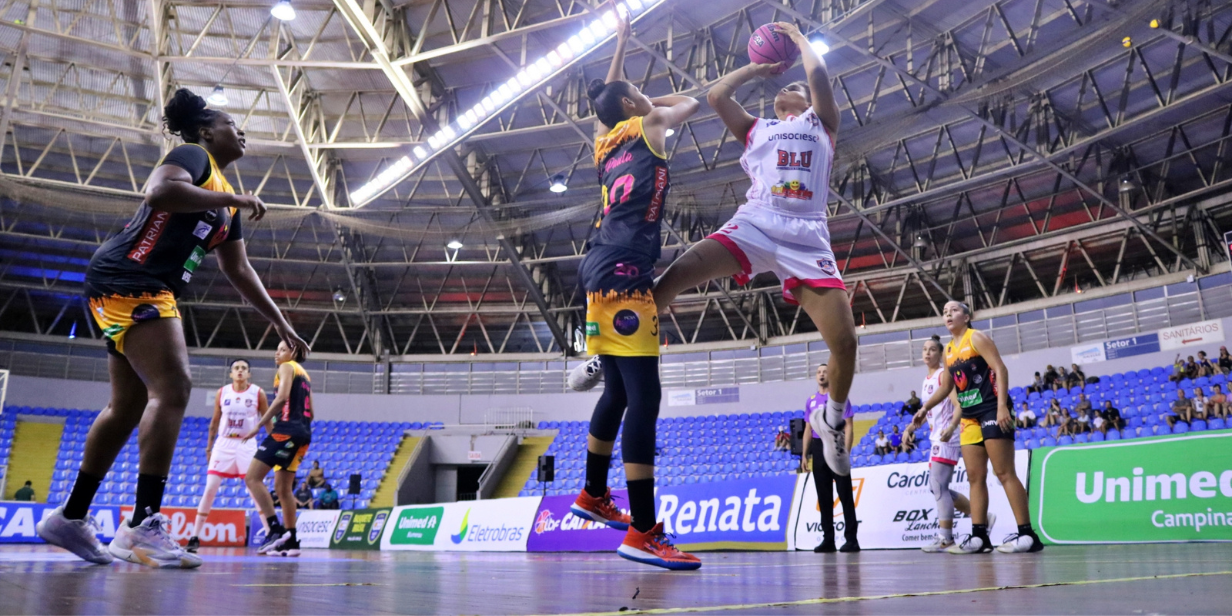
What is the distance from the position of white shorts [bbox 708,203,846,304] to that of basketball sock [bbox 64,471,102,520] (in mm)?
2903

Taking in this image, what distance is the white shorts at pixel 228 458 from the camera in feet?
26.0

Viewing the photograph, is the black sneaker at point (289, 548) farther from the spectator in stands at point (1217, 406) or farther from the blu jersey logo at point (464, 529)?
the spectator in stands at point (1217, 406)

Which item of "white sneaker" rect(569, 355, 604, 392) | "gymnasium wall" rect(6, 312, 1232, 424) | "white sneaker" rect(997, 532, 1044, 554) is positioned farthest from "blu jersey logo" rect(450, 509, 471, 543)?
"gymnasium wall" rect(6, 312, 1232, 424)

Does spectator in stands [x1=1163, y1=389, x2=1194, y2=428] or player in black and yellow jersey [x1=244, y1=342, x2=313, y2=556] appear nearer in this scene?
player in black and yellow jersey [x1=244, y1=342, x2=313, y2=556]

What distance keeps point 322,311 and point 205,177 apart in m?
24.8

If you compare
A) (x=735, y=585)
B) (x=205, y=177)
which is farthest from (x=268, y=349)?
(x=735, y=585)

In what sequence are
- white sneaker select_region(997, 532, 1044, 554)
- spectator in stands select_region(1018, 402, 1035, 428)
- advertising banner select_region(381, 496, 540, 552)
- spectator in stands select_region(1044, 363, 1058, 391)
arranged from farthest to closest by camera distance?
spectator in stands select_region(1044, 363, 1058, 391) → spectator in stands select_region(1018, 402, 1035, 428) → advertising banner select_region(381, 496, 540, 552) → white sneaker select_region(997, 532, 1044, 554)

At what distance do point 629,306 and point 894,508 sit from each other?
220 inches

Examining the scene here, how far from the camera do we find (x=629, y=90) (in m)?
4.09

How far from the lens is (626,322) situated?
359 centimetres

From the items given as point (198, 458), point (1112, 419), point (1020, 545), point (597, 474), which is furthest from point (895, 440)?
point (198, 458)

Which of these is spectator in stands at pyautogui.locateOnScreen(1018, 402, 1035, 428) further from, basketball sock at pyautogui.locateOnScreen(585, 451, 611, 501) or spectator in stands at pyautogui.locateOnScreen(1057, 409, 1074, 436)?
basketball sock at pyautogui.locateOnScreen(585, 451, 611, 501)

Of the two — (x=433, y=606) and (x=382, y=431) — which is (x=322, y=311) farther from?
(x=433, y=606)

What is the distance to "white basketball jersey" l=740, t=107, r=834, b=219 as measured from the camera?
406 cm
